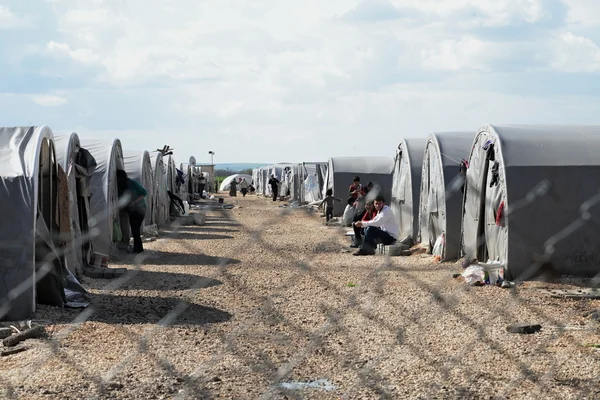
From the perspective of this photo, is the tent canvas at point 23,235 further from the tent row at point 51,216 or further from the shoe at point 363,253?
the shoe at point 363,253

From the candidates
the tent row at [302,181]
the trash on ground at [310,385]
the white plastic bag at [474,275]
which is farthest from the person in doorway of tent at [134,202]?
the tent row at [302,181]

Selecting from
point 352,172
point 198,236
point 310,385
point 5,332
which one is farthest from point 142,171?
point 310,385

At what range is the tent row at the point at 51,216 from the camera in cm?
950

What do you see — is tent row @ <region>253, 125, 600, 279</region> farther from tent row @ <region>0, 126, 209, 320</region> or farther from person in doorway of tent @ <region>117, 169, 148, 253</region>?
tent row @ <region>0, 126, 209, 320</region>

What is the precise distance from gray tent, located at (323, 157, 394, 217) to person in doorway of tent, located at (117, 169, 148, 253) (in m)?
12.4

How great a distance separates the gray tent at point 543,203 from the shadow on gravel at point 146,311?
480cm

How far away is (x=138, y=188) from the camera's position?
1766cm

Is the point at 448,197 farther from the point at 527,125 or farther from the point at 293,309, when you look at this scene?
the point at 293,309

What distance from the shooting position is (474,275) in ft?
39.7

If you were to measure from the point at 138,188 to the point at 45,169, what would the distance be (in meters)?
5.41

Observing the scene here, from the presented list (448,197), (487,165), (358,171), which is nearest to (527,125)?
(487,165)

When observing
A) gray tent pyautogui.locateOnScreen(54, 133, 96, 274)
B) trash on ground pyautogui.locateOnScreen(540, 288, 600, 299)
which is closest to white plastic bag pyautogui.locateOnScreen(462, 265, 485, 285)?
trash on ground pyautogui.locateOnScreen(540, 288, 600, 299)

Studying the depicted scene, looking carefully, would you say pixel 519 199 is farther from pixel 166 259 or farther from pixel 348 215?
pixel 348 215

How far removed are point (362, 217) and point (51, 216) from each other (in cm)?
804
